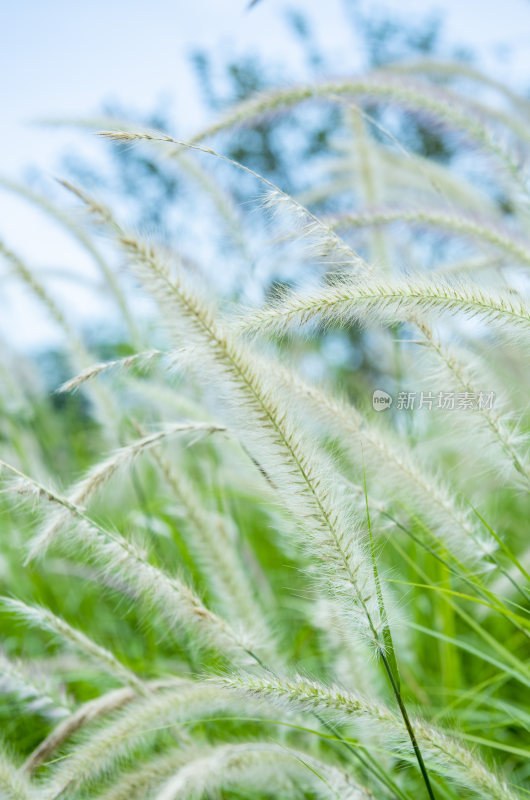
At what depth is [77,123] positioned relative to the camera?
165cm

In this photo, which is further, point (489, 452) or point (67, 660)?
point (67, 660)

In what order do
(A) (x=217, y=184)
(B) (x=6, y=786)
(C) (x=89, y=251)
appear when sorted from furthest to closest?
(A) (x=217, y=184), (C) (x=89, y=251), (B) (x=6, y=786)

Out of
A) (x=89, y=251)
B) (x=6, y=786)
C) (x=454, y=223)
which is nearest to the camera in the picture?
(x=6, y=786)

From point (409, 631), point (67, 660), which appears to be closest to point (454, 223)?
point (409, 631)

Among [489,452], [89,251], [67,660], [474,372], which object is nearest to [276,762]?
[489,452]

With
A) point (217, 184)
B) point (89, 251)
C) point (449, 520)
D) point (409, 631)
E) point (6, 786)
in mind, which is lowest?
point (409, 631)

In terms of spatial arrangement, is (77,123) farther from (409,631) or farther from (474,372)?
(409,631)

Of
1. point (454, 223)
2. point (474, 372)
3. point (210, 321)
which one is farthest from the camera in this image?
point (454, 223)

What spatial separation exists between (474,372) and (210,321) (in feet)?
1.59

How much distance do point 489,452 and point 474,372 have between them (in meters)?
0.13

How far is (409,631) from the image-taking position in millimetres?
1770

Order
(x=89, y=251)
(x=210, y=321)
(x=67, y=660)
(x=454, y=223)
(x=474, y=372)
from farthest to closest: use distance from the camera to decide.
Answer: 1. (x=89, y=251)
2. (x=67, y=660)
3. (x=454, y=223)
4. (x=474, y=372)
5. (x=210, y=321)

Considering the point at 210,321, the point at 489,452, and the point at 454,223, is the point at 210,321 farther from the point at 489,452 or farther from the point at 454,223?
the point at 454,223

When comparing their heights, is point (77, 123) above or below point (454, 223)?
above
